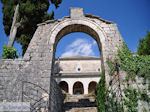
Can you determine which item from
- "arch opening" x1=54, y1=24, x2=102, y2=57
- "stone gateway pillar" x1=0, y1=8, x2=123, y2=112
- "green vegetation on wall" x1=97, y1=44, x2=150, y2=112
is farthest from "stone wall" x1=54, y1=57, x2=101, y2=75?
"green vegetation on wall" x1=97, y1=44, x2=150, y2=112

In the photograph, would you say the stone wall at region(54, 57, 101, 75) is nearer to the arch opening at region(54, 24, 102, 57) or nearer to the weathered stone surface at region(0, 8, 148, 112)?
the arch opening at region(54, 24, 102, 57)

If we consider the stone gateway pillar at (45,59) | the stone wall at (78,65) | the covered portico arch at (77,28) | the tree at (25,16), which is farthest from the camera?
the stone wall at (78,65)

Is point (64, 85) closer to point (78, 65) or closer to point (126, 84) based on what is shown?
point (78, 65)

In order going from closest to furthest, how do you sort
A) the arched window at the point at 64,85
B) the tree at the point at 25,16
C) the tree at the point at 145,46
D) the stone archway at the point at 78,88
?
the tree at the point at 25,16, the tree at the point at 145,46, the arched window at the point at 64,85, the stone archway at the point at 78,88

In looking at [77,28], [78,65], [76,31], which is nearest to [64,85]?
[78,65]

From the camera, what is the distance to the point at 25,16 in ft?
54.0

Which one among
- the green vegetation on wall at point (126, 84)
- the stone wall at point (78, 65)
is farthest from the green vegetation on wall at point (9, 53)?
the stone wall at point (78, 65)

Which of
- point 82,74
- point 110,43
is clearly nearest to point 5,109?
point 110,43

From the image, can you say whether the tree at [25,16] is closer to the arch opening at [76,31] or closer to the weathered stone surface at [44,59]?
the arch opening at [76,31]

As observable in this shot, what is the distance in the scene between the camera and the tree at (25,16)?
1612cm

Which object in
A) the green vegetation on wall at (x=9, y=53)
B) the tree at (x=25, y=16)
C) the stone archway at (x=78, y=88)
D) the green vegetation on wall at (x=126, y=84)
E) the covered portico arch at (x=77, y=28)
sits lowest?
the stone archway at (x=78, y=88)

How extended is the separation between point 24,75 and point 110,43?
3992 mm

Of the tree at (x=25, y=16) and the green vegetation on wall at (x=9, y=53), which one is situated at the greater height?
the tree at (x=25, y=16)

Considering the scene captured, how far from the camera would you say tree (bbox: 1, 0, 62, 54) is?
16125 millimetres
